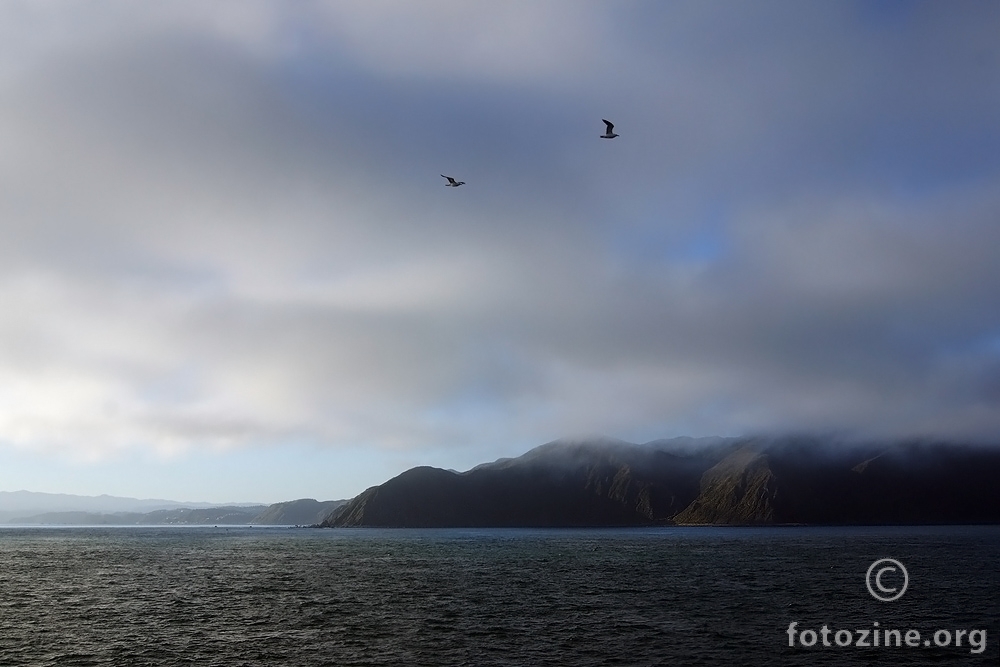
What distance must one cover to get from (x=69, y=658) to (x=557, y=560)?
309 feet

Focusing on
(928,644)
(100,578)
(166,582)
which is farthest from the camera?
(100,578)

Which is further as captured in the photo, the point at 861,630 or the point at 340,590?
the point at 340,590

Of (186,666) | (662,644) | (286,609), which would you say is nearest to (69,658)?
(186,666)

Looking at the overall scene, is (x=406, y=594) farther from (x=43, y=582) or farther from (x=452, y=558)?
(x=452, y=558)

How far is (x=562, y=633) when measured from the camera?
49.8m

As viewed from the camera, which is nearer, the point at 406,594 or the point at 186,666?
the point at 186,666

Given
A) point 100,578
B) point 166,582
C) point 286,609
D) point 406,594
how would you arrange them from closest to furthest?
1. point 286,609
2. point 406,594
3. point 166,582
4. point 100,578

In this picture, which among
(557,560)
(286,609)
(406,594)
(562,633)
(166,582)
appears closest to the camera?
(562,633)

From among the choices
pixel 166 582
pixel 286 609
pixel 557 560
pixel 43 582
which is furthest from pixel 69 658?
pixel 557 560

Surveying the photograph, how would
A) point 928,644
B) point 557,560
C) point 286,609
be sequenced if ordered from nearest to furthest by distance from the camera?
point 928,644
point 286,609
point 557,560

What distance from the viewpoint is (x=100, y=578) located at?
9431cm

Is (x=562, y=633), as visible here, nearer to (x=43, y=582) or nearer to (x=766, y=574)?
(x=766, y=574)

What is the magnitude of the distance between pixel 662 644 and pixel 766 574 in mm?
A: 54046

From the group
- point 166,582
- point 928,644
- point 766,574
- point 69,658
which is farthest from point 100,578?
point 928,644
